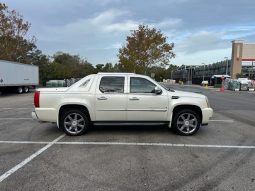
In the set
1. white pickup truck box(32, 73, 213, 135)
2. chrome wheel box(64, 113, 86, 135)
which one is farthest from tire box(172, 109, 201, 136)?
chrome wheel box(64, 113, 86, 135)

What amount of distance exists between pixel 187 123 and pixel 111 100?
2216 mm

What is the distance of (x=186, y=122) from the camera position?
7770 millimetres

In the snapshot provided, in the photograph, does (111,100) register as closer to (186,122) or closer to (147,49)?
(186,122)

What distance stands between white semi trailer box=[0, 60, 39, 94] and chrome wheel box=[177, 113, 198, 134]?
21290 millimetres

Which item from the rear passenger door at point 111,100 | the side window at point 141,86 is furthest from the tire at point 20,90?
the side window at point 141,86

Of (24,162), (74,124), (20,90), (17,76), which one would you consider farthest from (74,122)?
(20,90)

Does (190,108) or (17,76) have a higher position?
(17,76)

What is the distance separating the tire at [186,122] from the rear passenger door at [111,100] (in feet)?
4.79

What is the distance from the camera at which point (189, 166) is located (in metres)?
5.22

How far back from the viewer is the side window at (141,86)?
7.69 meters

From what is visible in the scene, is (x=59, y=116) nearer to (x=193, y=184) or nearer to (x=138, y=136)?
(x=138, y=136)

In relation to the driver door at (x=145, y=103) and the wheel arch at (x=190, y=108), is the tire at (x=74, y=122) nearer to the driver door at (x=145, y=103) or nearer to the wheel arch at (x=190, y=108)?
the driver door at (x=145, y=103)

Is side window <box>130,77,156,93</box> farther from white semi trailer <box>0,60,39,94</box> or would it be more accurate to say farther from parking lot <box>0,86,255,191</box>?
white semi trailer <box>0,60,39,94</box>

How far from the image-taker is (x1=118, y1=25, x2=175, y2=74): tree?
37.9 metres
